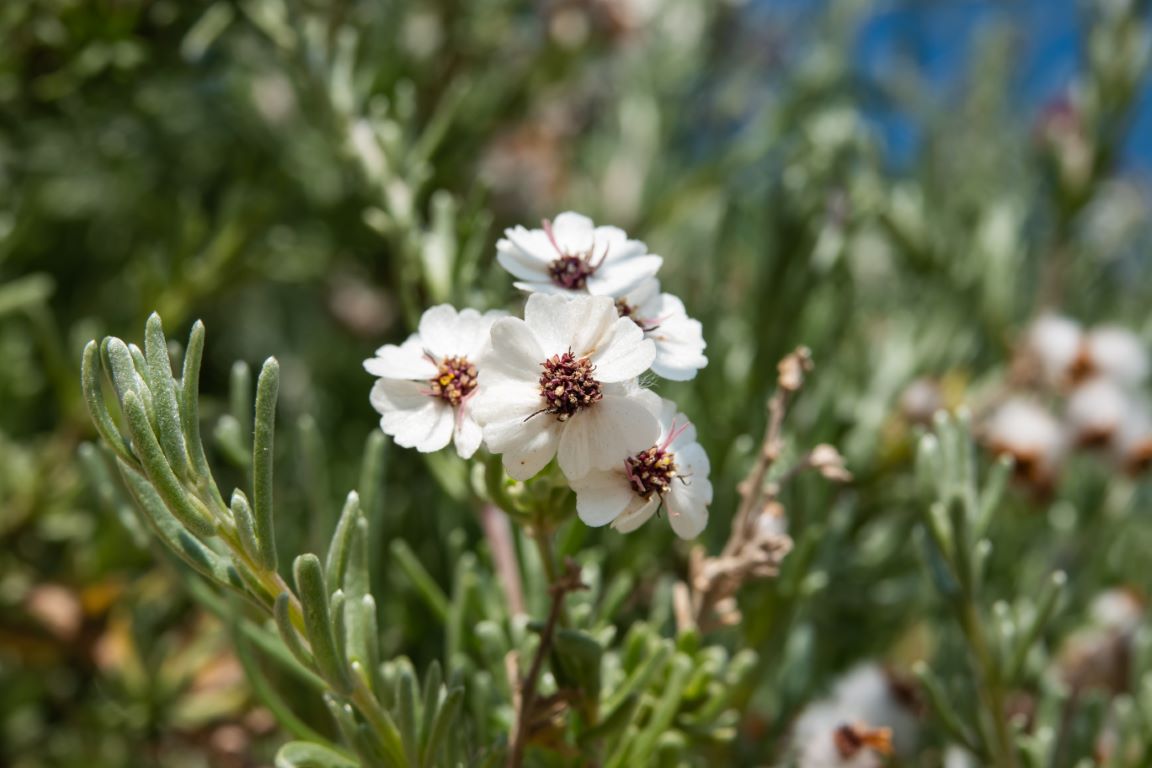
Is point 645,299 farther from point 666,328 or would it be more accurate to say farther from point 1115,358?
point 1115,358

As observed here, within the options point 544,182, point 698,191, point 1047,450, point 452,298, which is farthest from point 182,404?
point 544,182

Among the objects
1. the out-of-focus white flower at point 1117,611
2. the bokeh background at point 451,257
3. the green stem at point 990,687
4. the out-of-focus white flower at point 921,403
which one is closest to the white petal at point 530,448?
the bokeh background at point 451,257

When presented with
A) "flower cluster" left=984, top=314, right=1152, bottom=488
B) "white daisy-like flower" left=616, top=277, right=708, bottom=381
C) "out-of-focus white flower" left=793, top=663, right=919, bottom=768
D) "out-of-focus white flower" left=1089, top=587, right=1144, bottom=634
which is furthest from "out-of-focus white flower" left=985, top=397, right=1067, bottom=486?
"white daisy-like flower" left=616, top=277, right=708, bottom=381

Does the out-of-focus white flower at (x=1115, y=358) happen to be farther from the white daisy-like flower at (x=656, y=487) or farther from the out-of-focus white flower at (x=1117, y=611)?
the white daisy-like flower at (x=656, y=487)

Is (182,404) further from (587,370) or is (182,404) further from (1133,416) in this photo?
(1133,416)

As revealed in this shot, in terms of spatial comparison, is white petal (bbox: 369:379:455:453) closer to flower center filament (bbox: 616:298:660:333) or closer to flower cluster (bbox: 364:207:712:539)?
flower cluster (bbox: 364:207:712:539)

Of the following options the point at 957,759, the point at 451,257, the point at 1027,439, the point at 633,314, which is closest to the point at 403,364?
the point at 633,314
